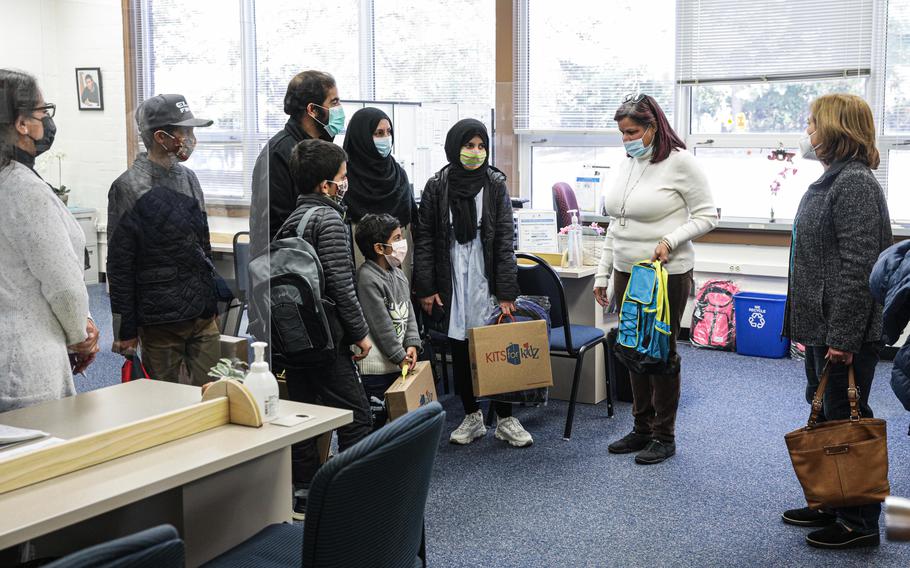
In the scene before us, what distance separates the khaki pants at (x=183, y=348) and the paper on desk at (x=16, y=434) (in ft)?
1.37

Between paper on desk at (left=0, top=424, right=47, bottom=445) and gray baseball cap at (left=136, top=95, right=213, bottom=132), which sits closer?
paper on desk at (left=0, top=424, right=47, bottom=445)

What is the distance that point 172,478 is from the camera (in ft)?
5.65

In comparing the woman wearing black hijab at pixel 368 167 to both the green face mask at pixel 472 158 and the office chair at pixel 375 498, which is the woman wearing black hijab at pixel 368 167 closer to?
the green face mask at pixel 472 158

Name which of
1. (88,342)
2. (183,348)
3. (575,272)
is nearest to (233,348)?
(183,348)

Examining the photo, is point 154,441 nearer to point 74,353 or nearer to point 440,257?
point 74,353

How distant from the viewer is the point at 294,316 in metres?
2.84

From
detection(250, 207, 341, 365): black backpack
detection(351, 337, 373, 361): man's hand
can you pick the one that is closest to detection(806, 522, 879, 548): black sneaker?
detection(351, 337, 373, 361): man's hand

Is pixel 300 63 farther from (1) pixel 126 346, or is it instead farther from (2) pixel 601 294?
(1) pixel 126 346

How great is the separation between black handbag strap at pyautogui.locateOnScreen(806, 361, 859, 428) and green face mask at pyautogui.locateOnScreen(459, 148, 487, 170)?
5.13 feet

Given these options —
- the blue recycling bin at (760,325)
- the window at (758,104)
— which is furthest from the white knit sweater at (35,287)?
the window at (758,104)

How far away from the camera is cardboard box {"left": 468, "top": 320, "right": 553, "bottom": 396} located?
12.3ft

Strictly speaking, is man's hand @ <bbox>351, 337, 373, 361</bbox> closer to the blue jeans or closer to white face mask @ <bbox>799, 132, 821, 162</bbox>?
the blue jeans

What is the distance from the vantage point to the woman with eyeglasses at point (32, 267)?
1.78m

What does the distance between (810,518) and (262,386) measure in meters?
1.99
